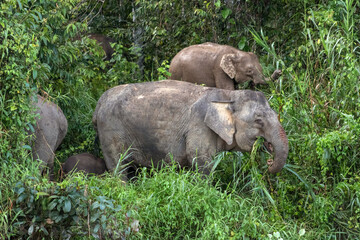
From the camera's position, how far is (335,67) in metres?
9.72

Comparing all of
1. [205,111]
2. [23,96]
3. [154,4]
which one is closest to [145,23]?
[154,4]

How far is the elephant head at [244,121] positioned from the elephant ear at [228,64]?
94.1 inches

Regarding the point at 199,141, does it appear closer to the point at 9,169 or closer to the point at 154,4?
the point at 9,169

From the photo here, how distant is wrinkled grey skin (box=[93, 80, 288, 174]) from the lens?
866cm

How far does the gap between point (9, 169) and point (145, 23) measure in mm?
5524

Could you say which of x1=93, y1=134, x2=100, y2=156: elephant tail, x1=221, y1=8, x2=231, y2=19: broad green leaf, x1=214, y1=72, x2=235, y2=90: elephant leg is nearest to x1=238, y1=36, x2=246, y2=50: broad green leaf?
x1=221, y1=8, x2=231, y2=19: broad green leaf

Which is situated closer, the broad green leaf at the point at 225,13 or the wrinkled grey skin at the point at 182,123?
the wrinkled grey skin at the point at 182,123

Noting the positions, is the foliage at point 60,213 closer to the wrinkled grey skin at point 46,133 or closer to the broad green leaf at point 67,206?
the broad green leaf at point 67,206

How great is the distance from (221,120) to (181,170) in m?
0.80

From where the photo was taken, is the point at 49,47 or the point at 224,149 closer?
the point at 224,149

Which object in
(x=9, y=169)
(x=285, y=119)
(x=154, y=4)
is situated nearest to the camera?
(x=9, y=169)

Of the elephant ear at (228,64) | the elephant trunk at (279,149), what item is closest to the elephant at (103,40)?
the elephant ear at (228,64)

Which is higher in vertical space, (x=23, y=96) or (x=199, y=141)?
(x=23, y=96)

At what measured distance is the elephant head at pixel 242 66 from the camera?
11.3m
